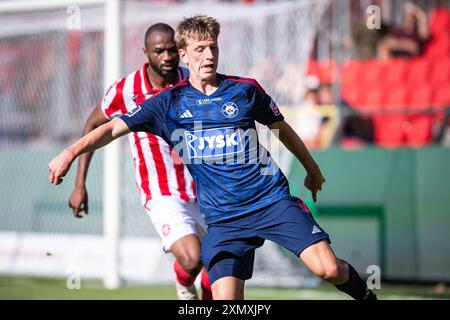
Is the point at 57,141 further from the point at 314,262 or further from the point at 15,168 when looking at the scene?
the point at 314,262

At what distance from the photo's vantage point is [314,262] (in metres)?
5.45

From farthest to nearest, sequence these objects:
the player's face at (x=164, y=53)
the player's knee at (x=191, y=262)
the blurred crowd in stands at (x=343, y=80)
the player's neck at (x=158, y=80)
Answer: the blurred crowd in stands at (x=343, y=80) < the player's neck at (x=158, y=80) < the player's face at (x=164, y=53) < the player's knee at (x=191, y=262)

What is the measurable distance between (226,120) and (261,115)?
0.28 metres

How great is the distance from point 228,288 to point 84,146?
1.31 metres

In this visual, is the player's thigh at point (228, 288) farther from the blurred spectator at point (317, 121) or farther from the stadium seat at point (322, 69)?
the stadium seat at point (322, 69)

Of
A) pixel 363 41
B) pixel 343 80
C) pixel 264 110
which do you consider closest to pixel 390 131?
pixel 343 80

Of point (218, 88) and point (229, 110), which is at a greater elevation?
point (218, 88)

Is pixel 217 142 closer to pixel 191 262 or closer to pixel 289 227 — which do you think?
pixel 289 227

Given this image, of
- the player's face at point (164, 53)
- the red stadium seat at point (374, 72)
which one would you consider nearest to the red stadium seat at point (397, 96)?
the red stadium seat at point (374, 72)

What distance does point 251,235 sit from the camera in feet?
18.5

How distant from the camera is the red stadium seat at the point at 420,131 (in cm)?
1207

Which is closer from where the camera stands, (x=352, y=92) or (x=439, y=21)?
(x=352, y=92)

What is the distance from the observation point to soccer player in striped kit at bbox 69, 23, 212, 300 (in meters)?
6.99

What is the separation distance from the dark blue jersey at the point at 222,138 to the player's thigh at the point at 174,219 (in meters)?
1.24
